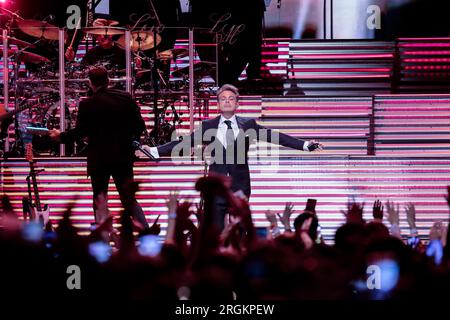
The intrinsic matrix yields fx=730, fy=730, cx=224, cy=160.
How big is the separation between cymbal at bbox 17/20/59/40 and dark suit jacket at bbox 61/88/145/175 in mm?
2733

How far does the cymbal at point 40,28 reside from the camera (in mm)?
8367

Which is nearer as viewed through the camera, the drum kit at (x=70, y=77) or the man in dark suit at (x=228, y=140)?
the man in dark suit at (x=228, y=140)

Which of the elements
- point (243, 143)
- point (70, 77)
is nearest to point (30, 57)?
point (70, 77)

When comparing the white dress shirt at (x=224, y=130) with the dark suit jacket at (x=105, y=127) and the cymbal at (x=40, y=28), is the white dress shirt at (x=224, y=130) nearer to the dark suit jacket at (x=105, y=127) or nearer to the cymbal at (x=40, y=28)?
the dark suit jacket at (x=105, y=127)

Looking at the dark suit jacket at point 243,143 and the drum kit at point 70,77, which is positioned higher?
the drum kit at point 70,77

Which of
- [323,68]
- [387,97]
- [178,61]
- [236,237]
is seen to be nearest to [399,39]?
[323,68]

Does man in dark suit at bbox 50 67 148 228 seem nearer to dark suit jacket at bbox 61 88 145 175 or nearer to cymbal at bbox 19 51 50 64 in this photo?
dark suit jacket at bbox 61 88 145 175

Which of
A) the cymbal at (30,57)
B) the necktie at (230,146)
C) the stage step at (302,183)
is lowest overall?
the stage step at (302,183)

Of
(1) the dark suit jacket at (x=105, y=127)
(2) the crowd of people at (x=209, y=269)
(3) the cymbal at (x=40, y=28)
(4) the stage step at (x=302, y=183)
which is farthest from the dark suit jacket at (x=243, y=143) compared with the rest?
(2) the crowd of people at (x=209, y=269)

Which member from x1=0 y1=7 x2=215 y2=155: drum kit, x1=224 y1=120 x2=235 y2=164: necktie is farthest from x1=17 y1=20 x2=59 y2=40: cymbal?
x1=224 y1=120 x2=235 y2=164: necktie

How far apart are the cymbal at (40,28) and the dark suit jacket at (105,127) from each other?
2733 millimetres

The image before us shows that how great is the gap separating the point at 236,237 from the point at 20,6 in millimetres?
9653
